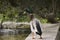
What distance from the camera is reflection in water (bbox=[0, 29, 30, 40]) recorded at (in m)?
6.76

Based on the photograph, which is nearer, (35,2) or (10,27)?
(10,27)

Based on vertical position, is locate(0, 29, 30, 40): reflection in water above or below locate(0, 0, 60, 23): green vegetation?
below

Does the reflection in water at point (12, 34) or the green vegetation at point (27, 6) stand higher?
the green vegetation at point (27, 6)

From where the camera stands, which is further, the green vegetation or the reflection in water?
the green vegetation

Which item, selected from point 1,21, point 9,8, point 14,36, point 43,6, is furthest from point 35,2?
point 14,36

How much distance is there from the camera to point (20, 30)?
25.2 ft

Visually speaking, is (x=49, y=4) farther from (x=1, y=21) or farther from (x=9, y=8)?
(x=1, y=21)

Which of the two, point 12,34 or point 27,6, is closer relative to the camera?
point 12,34

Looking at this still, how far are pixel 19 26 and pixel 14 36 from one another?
86cm

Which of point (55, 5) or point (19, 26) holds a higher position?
point (55, 5)

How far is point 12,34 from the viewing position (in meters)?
7.34

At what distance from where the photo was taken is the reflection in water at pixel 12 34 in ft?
22.2

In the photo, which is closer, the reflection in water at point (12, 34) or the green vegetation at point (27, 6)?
the reflection in water at point (12, 34)

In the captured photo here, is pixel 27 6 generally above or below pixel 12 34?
above
